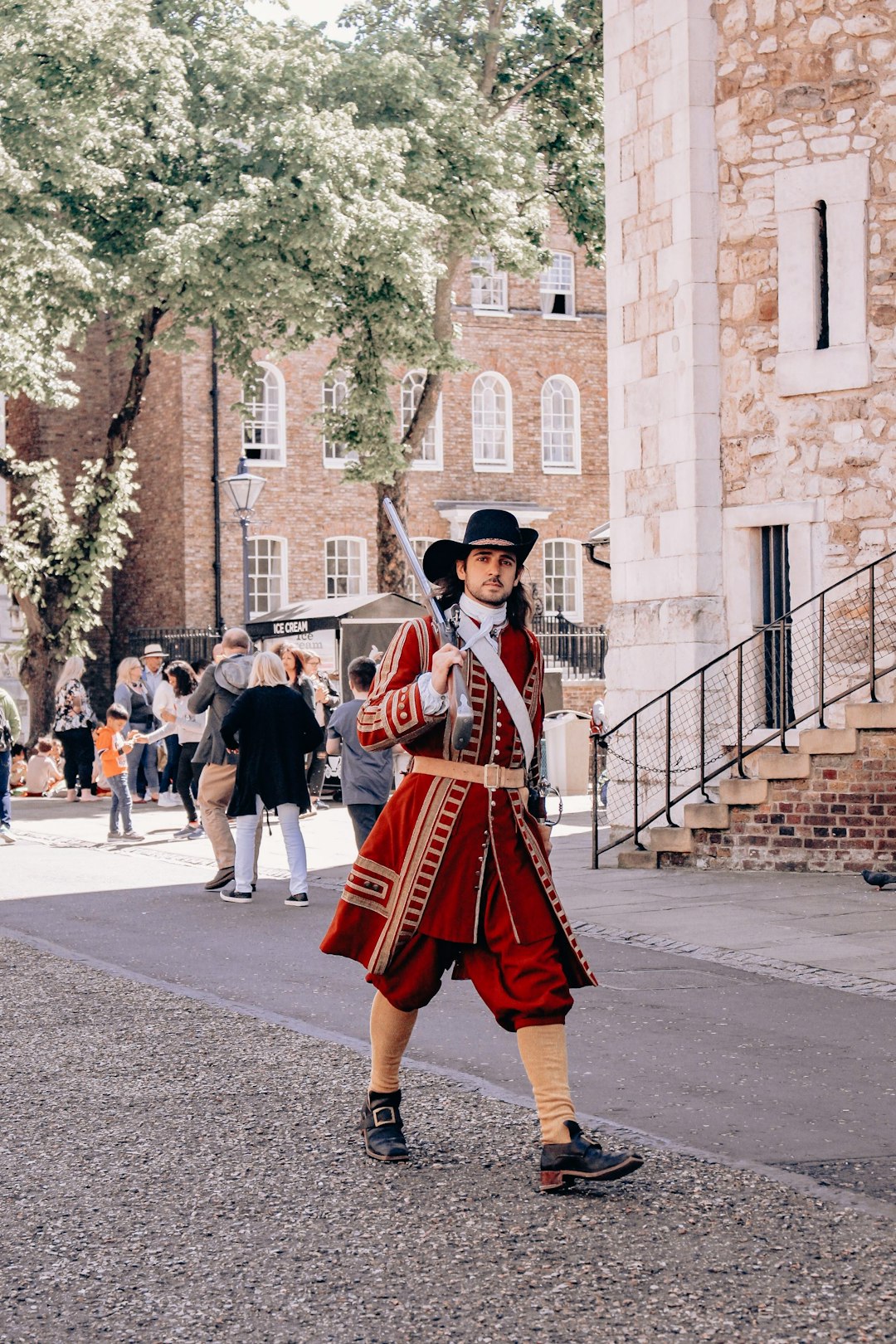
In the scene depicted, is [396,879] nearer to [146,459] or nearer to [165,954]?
[165,954]

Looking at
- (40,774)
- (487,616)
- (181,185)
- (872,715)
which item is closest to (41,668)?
(40,774)

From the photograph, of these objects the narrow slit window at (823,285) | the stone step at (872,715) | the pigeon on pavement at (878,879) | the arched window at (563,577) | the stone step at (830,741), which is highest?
the narrow slit window at (823,285)

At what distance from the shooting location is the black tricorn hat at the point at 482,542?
568 cm

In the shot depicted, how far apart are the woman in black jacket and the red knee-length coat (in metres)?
6.81

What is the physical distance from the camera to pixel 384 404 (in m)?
29.4

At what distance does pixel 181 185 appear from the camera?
26219 mm

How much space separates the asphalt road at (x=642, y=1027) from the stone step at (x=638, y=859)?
2.93 meters

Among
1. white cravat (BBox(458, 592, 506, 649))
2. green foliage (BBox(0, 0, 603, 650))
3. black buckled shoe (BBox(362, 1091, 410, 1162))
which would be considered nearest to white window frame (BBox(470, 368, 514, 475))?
green foliage (BBox(0, 0, 603, 650))

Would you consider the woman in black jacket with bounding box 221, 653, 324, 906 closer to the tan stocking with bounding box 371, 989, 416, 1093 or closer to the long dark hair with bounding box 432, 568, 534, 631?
the long dark hair with bounding box 432, 568, 534, 631

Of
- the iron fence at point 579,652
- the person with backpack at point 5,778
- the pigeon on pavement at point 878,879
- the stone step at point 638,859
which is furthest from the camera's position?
the iron fence at point 579,652

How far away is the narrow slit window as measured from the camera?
15.5 metres

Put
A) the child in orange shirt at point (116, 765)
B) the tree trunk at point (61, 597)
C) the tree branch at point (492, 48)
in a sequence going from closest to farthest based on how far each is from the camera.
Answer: the child in orange shirt at point (116, 765)
the tree trunk at point (61, 597)
the tree branch at point (492, 48)

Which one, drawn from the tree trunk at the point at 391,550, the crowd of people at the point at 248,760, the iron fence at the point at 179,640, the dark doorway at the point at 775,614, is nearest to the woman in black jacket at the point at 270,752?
the crowd of people at the point at 248,760

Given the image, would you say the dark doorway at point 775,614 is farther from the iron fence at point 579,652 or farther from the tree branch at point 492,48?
the iron fence at point 579,652
